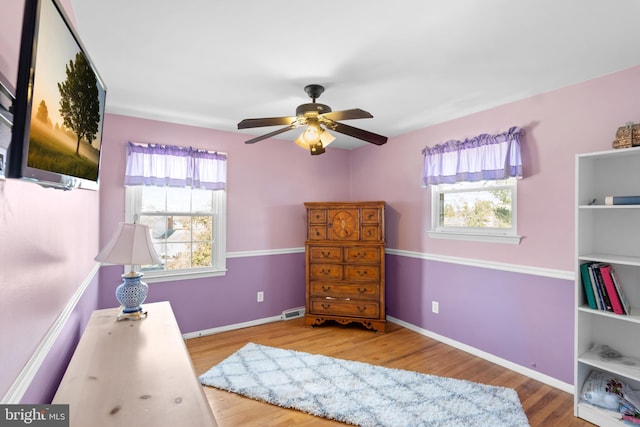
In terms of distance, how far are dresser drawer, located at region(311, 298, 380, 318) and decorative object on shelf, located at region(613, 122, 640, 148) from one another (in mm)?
2566

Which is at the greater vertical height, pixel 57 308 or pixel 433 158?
pixel 433 158

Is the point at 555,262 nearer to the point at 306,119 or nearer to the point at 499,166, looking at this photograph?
the point at 499,166

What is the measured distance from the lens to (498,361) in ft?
9.60

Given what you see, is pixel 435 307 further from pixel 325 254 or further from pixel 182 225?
pixel 182 225

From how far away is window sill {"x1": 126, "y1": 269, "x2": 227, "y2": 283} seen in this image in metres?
3.30

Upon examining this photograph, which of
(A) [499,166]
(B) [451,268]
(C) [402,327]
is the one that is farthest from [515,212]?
(C) [402,327]

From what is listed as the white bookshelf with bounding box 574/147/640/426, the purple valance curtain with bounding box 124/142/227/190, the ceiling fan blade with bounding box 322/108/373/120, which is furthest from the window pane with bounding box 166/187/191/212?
the white bookshelf with bounding box 574/147/640/426

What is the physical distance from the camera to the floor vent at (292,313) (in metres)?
4.12

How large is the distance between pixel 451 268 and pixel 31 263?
3.34 meters

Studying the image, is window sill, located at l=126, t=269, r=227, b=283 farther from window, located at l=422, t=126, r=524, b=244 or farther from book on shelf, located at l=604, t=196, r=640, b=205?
book on shelf, located at l=604, t=196, r=640, b=205

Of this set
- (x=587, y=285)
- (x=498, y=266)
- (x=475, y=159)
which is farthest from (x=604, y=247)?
(x=475, y=159)

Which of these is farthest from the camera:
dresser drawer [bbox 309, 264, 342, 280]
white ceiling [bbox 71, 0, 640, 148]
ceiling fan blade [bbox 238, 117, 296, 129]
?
dresser drawer [bbox 309, 264, 342, 280]

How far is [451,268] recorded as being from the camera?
11.0ft

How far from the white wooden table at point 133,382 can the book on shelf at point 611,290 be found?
2.52 metres
